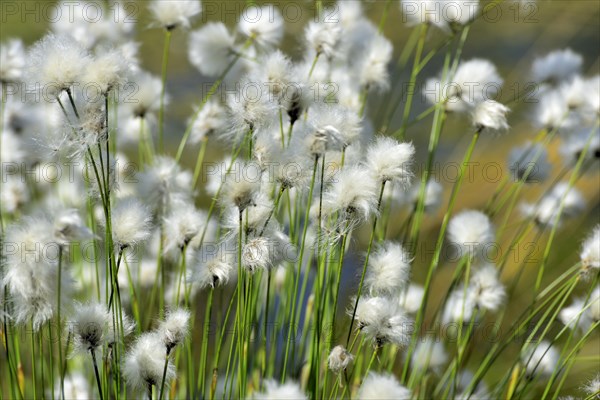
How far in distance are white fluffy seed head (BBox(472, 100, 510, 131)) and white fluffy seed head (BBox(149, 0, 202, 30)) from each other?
0.57 meters

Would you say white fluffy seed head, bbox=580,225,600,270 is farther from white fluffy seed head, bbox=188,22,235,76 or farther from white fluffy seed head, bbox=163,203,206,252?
white fluffy seed head, bbox=188,22,235,76

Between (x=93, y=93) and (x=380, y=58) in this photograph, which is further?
(x=380, y=58)

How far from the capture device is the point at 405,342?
1.06m

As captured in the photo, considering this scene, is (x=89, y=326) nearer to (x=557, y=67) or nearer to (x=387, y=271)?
(x=387, y=271)

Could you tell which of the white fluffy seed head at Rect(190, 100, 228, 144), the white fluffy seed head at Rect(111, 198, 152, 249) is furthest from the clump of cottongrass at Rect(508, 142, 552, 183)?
the white fluffy seed head at Rect(111, 198, 152, 249)

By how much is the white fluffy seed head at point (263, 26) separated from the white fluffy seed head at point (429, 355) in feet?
2.30

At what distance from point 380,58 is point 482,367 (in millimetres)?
640

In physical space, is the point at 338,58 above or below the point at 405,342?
above

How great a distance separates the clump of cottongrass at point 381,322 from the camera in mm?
1031

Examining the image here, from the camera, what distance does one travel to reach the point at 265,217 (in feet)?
3.56

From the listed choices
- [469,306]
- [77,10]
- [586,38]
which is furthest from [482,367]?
[586,38]

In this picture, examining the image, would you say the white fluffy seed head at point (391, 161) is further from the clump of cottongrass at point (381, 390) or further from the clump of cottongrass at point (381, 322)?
the clump of cottongrass at point (381, 390)

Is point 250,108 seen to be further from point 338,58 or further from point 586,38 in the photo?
point 586,38

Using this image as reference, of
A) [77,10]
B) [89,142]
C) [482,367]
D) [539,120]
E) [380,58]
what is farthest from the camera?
[77,10]
